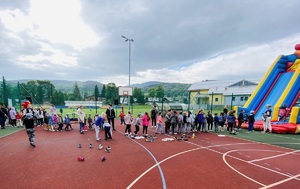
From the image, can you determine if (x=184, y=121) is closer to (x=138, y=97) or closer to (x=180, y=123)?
(x=180, y=123)

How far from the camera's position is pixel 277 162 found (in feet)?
24.4

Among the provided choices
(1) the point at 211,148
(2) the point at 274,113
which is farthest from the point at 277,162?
(2) the point at 274,113

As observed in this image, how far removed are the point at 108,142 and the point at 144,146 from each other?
2.38 m

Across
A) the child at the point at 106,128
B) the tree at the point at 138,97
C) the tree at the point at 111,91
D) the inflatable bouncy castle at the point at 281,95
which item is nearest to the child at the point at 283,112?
the inflatable bouncy castle at the point at 281,95

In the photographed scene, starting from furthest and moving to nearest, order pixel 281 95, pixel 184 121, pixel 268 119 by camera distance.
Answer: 1. pixel 281 95
2. pixel 184 121
3. pixel 268 119

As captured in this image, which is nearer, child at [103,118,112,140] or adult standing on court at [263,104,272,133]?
child at [103,118,112,140]

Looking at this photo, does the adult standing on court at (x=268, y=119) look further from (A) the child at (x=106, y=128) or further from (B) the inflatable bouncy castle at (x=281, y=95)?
(A) the child at (x=106, y=128)

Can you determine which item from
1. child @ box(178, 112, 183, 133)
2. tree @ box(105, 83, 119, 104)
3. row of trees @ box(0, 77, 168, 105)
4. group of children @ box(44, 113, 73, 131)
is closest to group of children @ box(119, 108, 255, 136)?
child @ box(178, 112, 183, 133)

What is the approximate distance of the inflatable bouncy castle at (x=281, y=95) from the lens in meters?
13.7

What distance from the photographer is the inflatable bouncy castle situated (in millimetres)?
13695

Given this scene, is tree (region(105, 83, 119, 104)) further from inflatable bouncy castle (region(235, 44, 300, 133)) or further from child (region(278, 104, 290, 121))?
child (region(278, 104, 290, 121))

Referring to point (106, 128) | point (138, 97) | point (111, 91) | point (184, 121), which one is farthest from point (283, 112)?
point (111, 91)

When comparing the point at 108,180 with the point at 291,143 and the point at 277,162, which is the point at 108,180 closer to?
the point at 277,162

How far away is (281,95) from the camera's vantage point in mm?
15805
